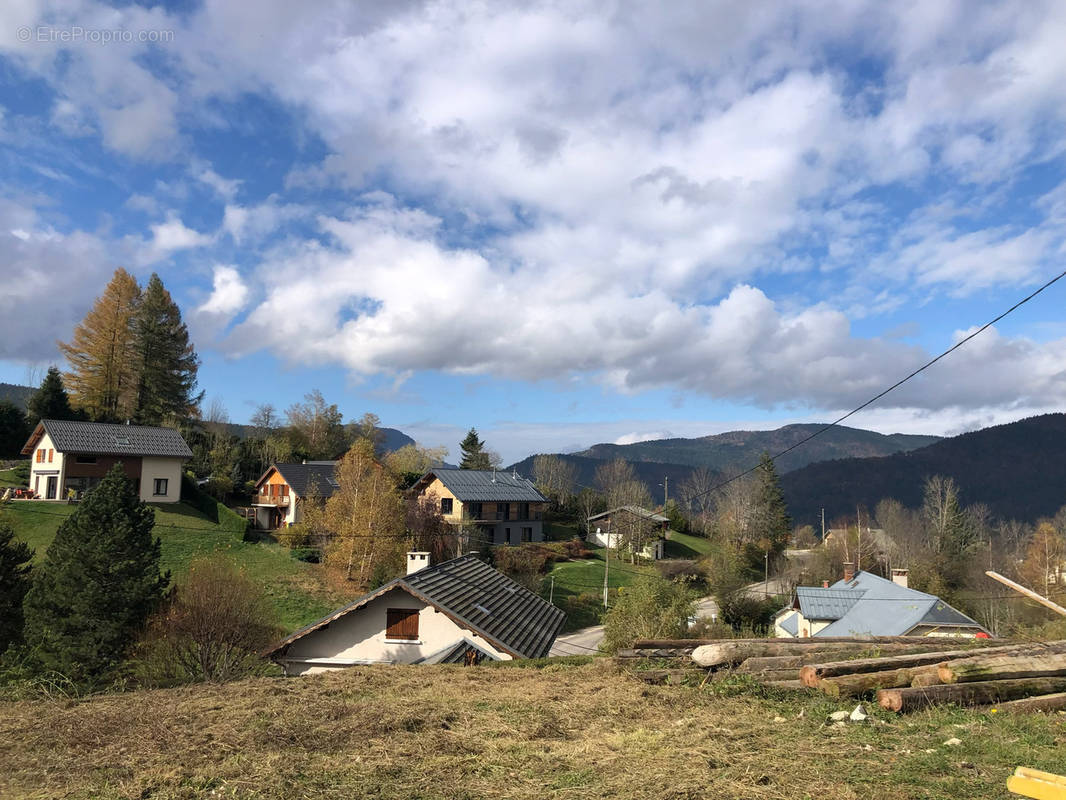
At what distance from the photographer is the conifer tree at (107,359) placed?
186ft

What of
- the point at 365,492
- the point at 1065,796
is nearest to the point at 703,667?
the point at 1065,796

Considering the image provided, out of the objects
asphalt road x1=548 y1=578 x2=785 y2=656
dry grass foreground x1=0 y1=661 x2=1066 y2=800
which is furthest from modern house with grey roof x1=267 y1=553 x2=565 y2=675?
asphalt road x1=548 y1=578 x2=785 y2=656

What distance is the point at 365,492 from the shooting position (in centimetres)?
3938

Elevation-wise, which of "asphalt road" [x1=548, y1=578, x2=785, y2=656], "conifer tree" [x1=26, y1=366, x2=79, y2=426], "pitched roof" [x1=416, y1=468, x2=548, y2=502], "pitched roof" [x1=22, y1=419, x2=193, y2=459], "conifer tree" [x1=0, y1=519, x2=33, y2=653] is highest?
"conifer tree" [x1=26, y1=366, x2=79, y2=426]

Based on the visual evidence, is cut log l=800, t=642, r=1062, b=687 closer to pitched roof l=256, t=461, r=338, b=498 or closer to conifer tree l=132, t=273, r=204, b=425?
pitched roof l=256, t=461, r=338, b=498

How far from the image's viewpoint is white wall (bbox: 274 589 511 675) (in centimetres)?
1834

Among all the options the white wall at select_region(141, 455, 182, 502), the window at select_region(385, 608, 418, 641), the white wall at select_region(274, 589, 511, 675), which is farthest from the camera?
the white wall at select_region(141, 455, 182, 502)

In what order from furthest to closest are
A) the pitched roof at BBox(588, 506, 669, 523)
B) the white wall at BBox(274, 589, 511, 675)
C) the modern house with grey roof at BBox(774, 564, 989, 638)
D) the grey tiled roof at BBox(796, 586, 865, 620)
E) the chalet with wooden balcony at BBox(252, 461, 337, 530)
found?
the pitched roof at BBox(588, 506, 669, 523)
the chalet with wooden balcony at BBox(252, 461, 337, 530)
the grey tiled roof at BBox(796, 586, 865, 620)
the modern house with grey roof at BBox(774, 564, 989, 638)
the white wall at BBox(274, 589, 511, 675)

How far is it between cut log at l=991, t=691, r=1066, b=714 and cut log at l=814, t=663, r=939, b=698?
2.59 feet

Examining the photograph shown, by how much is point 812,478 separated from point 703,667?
173m

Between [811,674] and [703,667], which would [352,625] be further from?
[811,674]

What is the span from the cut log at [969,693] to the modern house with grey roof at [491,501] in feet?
149

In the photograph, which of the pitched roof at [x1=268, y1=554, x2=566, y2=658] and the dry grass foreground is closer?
the dry grass foreground

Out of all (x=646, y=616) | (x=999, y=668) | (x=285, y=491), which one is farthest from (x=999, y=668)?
(x=285, y=491)
